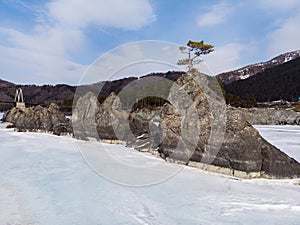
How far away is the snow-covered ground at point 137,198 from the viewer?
244cm

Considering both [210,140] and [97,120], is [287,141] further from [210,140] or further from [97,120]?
[97,120]

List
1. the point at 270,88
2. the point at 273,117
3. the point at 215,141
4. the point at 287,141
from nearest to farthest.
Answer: the point at 215,141
the point at 287,141
the point at 273,117
the point at 270,88

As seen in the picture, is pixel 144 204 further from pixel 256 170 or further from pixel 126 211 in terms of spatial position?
pixel 256 170

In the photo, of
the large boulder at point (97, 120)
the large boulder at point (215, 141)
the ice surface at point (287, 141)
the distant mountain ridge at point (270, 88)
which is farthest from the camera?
the distant mountain ridge at point (270, 88)

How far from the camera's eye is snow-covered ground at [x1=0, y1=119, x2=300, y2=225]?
244 centimetres

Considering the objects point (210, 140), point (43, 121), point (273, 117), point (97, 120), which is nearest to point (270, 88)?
point (273, 117)

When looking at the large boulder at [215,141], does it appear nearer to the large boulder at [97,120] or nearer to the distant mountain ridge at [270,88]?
the large boulder at [97,120]

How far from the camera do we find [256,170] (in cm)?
416

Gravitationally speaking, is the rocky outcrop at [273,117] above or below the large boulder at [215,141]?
above

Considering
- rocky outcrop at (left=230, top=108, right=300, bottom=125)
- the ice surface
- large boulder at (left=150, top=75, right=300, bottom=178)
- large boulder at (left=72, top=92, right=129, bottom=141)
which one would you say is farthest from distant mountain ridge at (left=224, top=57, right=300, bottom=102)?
large boulder at (left=150, top=75, right=300, bottom=178)

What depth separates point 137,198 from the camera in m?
2.98

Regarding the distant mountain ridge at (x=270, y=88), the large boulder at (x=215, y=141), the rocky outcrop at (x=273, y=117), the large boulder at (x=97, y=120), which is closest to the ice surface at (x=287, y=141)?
the large boulder at (x=215, y=141)

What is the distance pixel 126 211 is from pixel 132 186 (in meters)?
0.90

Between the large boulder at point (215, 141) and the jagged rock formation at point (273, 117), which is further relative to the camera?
the jagged rock formation at point (273, 117)
